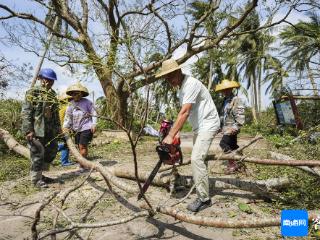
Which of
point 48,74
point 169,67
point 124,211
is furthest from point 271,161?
point 48,74

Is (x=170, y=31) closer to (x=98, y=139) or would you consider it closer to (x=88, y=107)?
(x=98, y=139)

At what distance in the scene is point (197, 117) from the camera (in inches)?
193

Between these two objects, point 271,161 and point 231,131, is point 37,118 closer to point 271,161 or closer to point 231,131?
point 231,131

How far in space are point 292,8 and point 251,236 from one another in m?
9.02

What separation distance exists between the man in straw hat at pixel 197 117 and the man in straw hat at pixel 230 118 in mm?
1490

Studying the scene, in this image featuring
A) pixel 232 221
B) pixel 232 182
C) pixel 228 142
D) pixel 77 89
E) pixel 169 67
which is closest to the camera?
pixel 232 221

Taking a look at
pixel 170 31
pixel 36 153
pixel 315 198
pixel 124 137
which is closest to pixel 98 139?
pixel 124 137

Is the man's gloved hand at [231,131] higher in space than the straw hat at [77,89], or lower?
lower

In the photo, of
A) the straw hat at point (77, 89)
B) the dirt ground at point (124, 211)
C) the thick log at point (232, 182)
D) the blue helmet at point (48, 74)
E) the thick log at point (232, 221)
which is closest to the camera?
the thick log at point (232, 221)

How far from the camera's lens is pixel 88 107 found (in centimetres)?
717

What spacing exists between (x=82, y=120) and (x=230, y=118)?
8.97 feet

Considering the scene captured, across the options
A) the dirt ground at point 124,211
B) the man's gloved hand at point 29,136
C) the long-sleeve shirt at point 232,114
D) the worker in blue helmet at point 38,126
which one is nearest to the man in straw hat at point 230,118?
the long-sleeve shirt at point 232,114

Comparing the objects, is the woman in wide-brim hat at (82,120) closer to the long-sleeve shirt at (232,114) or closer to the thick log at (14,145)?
the thick log at (14,145)

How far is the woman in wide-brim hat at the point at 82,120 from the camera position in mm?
7133
